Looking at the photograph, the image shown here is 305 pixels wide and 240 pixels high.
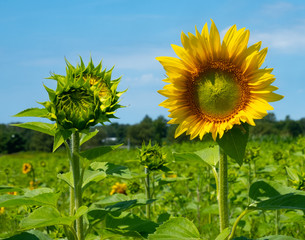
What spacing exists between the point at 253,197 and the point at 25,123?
1.13 meters

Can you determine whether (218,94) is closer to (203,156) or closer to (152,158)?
(203,156)

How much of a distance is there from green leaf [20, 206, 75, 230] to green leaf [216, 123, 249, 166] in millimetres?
727

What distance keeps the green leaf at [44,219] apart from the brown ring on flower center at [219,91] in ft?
2.50

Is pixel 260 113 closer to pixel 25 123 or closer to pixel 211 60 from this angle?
pixel 211 60

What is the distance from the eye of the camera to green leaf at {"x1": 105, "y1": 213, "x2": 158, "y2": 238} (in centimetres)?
189

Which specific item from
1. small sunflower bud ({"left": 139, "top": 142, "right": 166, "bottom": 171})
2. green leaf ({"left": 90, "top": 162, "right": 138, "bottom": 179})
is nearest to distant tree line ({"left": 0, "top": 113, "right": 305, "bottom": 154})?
small sunflower bud ({"left": 139, "top": 142, "right": 166, "bottom": 171})

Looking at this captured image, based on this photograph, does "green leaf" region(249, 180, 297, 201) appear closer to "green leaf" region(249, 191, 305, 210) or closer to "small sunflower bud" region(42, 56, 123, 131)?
"green leaf" region(249, 191, 305, 210)

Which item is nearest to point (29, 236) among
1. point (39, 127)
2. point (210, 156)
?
point (39, 127)

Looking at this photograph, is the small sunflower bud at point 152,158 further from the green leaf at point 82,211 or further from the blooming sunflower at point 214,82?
the green leaf at point 82,211

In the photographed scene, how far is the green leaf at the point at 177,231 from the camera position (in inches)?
67.4

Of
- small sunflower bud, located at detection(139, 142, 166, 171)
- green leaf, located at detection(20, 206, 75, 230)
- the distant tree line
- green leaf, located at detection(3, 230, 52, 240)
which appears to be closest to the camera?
green leaf, located at detection(20, 206, 75, 230)

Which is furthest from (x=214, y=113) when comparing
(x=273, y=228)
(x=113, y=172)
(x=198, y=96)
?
(x=273, y=228)

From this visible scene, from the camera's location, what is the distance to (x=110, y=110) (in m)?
1.70

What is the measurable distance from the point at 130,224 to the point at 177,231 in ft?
0.93
